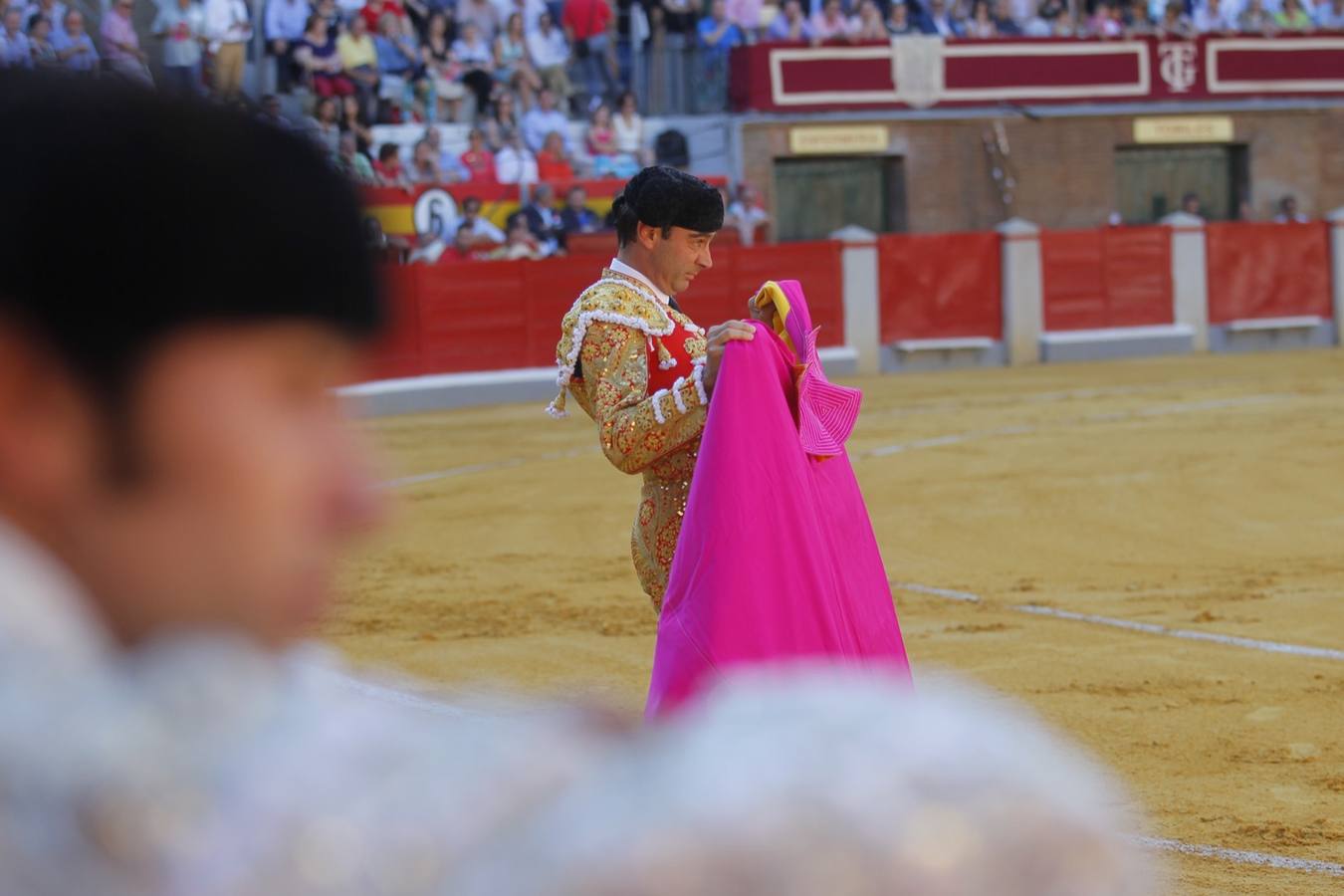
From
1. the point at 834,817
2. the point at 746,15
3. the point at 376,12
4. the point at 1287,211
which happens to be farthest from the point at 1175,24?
the point at 834,817

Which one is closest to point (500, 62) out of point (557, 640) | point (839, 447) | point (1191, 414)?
point (1191, 414)

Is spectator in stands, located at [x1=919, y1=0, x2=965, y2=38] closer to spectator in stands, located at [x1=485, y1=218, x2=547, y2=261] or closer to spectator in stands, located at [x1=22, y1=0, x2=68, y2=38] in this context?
spectator in stands, located at [x1=485, y1=218, x2=547, y2=261]

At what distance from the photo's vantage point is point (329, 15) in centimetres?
1525

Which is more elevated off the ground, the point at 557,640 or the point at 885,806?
the point at 885,806

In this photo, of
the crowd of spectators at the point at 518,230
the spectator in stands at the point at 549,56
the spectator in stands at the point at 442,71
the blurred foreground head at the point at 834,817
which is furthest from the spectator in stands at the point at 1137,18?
the blurred foreground head at the point at 834,817

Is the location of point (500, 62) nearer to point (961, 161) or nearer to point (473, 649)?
point (961, 161)

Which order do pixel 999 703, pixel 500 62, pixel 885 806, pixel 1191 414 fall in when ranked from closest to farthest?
pixel 885 806, pixel 999 703, pixel 1191 414, pixel 500 62

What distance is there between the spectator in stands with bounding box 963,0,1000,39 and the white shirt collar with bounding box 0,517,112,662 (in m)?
20.0

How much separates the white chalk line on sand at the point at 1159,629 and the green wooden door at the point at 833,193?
42.5ft

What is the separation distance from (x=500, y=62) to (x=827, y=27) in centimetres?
375

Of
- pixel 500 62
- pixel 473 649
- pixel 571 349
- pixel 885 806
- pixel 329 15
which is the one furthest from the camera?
pixel 500 62

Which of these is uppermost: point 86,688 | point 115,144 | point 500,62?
point 500,62

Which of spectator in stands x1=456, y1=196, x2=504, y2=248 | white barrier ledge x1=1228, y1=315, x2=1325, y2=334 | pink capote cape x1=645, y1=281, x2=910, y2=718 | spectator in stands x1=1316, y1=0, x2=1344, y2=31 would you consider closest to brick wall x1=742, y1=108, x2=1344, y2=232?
spectator in stands x1=1316, y1=0, x2=1344, y2=31

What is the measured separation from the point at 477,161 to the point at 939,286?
441cm
